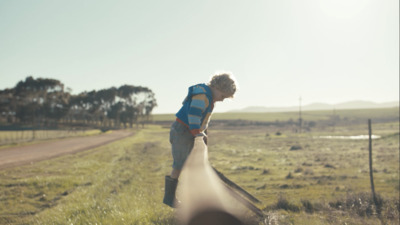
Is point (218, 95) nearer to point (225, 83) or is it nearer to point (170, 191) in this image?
point (225, 83)

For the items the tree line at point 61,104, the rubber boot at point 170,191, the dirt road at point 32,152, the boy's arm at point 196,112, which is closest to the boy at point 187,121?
the rubber boot at point 170,191

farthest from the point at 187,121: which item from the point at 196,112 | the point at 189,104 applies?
the point at 196,112

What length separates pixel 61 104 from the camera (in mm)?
64062

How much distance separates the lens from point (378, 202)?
7.73 metres

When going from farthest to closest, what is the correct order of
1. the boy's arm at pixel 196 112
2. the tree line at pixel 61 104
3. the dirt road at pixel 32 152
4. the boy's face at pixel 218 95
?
the tree line at pixel 61 104 → the dirt road at pixel 32 152 → the boy's face at pixel 218 95 → the boy's arm at pixel 196 112

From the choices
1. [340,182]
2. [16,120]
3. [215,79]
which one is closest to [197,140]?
[215,79]

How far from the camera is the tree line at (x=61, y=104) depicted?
176 ft

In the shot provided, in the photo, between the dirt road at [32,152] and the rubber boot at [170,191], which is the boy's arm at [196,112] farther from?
the dirt road at [32,152]

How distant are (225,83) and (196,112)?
571mm

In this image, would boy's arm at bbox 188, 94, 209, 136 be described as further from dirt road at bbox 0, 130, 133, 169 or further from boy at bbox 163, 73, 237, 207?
dirt road at bbox 0, 130, 133, 169

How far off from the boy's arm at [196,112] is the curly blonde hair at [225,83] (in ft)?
0.92

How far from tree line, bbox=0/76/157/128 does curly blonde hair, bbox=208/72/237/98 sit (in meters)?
55.8

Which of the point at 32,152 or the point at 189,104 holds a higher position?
the point at 189,104

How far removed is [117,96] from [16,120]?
21555mm
